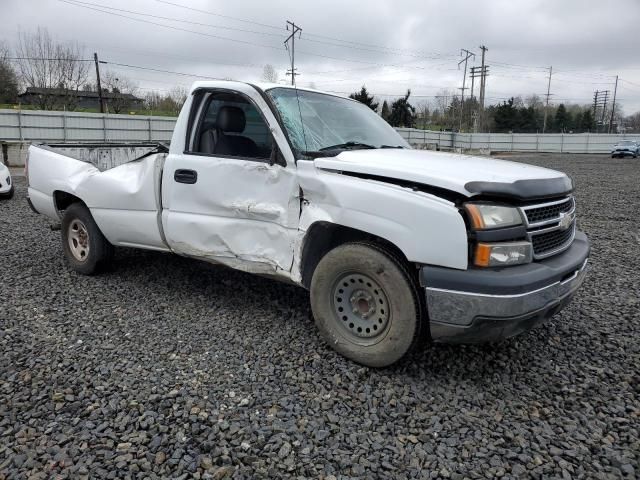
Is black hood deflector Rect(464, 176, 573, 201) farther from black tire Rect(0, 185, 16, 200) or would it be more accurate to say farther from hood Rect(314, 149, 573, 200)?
black tire Rect(0, 185, 16, 200)

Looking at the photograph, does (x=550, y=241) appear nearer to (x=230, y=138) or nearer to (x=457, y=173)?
(x=457, y=173)

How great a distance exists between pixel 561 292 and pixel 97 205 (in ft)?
13.7

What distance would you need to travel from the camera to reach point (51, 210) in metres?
5.38

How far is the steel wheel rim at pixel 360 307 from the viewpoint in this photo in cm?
318

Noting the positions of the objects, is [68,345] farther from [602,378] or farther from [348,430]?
[602,378]

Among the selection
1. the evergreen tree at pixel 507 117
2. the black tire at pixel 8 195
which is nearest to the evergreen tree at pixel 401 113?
the evergreen tree at pixel 507 117

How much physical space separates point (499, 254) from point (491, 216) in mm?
223

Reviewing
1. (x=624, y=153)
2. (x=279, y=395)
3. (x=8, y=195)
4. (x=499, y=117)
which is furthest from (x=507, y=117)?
(x=279, y=395)

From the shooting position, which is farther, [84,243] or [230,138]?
[84,243]

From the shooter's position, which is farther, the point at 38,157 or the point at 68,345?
the point at 38,157

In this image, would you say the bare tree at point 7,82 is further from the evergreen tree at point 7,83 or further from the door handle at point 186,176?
the door handle at point 186,176

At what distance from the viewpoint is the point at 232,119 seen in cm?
401

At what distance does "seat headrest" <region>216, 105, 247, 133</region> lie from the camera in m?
3.99

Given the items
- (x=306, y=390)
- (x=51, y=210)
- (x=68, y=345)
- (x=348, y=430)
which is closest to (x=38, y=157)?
(x=51, y=210)
